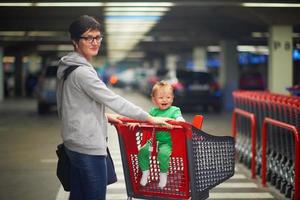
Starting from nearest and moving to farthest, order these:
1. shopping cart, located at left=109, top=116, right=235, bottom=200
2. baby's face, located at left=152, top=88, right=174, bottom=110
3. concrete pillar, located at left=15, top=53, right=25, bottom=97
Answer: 1. shopping cart, located at left=109, top=116, right=235, bottom=200
2. baby's face, located at left=152, top=88, right=174, bottom=110
3. concrete pillar, located at left=15, top=53, right=25, bottom=97

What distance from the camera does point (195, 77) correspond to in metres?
21.6

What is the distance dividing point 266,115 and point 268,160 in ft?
2.09

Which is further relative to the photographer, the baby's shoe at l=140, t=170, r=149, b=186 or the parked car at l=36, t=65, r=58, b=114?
the parked car at l=36, t=65, r=58, b=114

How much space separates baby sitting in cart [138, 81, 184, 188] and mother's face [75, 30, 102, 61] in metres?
0.70

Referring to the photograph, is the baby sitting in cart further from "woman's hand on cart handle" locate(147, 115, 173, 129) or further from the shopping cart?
"woman's hand on cart handle" locate(147, 115, 173, 129)

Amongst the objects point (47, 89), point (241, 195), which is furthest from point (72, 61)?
point (47, 89)

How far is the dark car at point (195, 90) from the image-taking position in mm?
21375

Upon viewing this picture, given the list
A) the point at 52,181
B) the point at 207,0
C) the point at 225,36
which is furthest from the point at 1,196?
the point at 225,36

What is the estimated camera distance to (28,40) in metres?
33.5

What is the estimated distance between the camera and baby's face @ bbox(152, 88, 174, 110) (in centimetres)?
435

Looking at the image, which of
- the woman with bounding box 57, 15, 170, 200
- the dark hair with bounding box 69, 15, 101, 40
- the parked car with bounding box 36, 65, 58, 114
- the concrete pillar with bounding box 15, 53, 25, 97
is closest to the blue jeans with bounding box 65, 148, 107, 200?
the woman with bounding box 57, 15, 170, 200

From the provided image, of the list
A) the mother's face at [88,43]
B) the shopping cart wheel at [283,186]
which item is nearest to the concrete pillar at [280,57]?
the shopping cart wheel at [283,186]

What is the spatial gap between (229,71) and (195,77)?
5.30 m

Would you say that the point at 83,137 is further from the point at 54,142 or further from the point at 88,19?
the point at 54,142
